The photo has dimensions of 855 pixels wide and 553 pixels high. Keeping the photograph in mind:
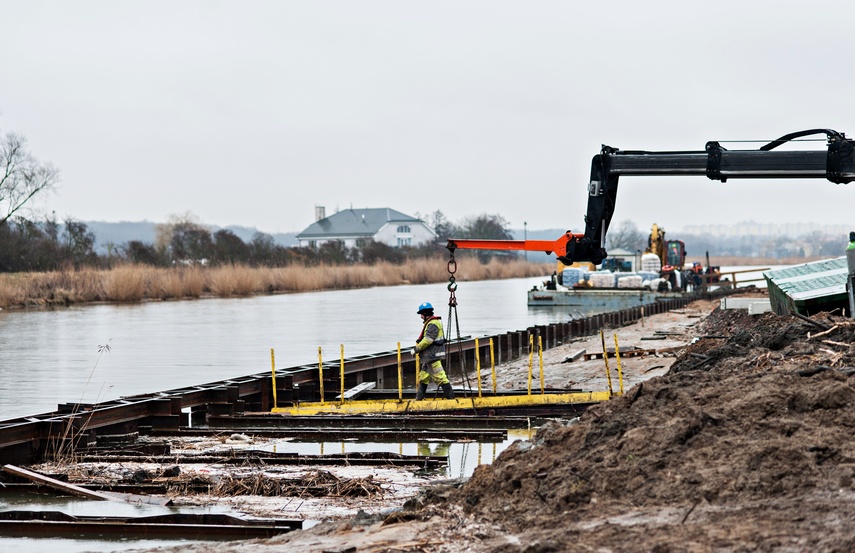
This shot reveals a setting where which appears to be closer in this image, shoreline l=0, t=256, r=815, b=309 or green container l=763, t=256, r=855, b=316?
green container l=763, t=256, r=855, b=316

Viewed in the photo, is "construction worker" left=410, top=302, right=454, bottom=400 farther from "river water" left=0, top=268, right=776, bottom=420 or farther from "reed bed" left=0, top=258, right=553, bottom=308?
"reed bed" left=0, top=258, right=553, bottom=308

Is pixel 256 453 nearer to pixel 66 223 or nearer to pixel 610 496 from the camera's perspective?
pixel 610 496

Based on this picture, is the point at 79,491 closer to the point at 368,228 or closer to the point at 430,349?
the point at 430,349

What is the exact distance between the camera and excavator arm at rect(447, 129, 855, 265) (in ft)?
37.6

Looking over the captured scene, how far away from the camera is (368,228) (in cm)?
12662

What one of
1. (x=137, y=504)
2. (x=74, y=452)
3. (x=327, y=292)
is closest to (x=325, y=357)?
(x=74, y=452)

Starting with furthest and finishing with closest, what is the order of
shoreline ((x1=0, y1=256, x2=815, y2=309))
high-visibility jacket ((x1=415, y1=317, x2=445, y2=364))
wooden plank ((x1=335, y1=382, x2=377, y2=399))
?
Result: shoreline ((x1=0, y1=256, x2=815, y2=309))
wooden plank ((x1=335, y1=382, x2=377, y2=399))
high-visibility jacket ((x1=415, y1=317, x2=445, y2=364))

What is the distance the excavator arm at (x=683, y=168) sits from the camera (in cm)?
1147

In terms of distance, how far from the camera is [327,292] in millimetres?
59688

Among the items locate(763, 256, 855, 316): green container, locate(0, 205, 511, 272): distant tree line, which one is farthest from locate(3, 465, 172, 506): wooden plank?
locate(0, 205, 511, 272): distant tree line

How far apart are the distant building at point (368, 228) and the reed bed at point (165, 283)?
5702 centimetres

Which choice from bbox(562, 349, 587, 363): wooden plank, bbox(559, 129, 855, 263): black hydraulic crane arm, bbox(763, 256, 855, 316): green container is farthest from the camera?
bbox(562, 349, 587, 363): wooden plank

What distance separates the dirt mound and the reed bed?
3952cm

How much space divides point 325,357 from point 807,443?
1919cm
